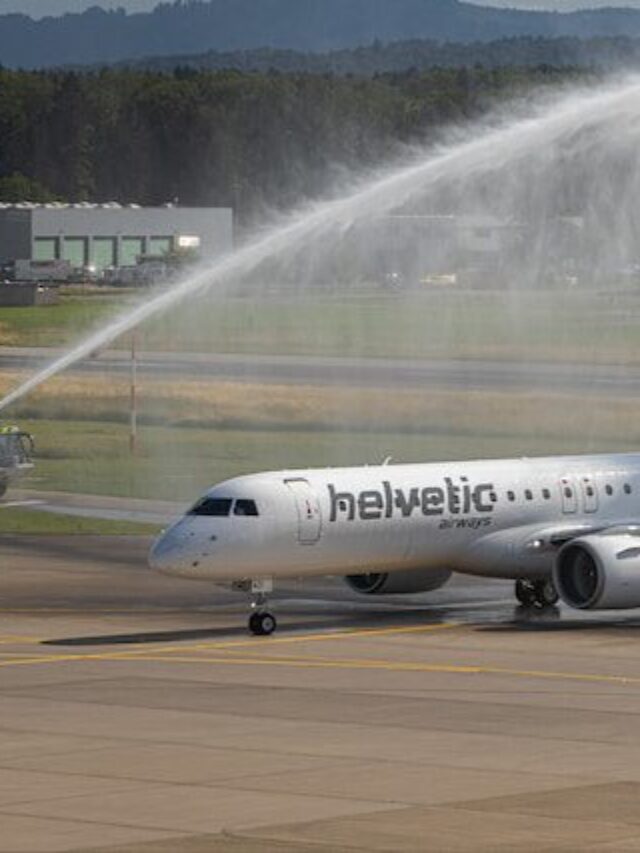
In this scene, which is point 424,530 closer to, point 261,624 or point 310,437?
point 261,624

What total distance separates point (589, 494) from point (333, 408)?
43019 millimetres

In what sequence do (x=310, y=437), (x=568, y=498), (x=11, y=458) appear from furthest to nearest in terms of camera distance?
(x=310, y=437) < (x=11, y=458) < (x=568, y=498)

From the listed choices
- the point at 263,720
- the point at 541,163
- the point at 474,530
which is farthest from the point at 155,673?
the point at 541,163

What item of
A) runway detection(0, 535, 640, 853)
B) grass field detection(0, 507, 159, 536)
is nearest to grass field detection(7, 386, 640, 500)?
grass field detection(0, 507, 159, 536)

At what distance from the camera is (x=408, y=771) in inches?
1446

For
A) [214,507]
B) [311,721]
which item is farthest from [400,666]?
[311,721]

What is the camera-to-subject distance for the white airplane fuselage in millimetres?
53719

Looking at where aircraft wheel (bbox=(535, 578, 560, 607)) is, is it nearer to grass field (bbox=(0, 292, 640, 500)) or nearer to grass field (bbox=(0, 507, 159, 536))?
grass field (bbox=(0, 507, 159, 536))

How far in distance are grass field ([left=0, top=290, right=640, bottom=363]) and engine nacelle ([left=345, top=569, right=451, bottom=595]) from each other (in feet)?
165

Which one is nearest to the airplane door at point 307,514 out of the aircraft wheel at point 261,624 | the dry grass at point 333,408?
the aircraft wheel at point 261,624

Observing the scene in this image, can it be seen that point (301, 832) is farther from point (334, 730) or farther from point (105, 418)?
point (105, 418)

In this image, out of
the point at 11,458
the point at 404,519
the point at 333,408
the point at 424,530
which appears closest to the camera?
the point at 404,519

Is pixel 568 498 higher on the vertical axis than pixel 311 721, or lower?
higher

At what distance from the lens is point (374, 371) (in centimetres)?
11288
